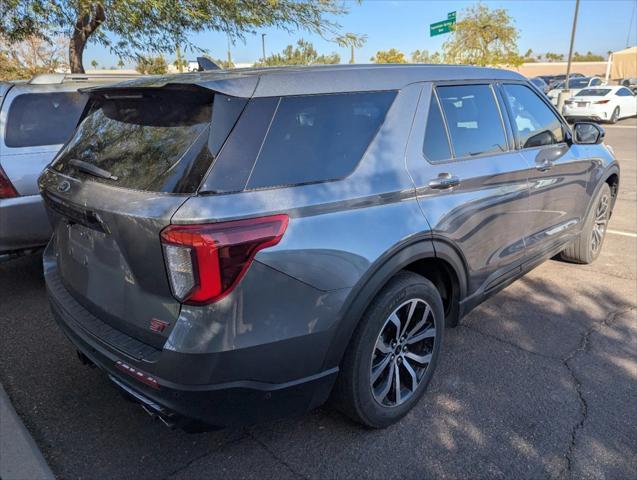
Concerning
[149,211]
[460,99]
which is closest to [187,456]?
[149,211]

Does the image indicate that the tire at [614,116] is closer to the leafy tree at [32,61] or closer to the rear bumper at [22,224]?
the leafy tree at [32,61]

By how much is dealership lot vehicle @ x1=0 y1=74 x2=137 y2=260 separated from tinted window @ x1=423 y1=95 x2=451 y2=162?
3.00 meters

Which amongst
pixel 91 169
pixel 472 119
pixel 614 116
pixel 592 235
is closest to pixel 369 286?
pixel 91 169

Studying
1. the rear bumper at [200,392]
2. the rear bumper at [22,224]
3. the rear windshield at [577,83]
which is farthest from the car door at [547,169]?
the rear windshield at [577,83]

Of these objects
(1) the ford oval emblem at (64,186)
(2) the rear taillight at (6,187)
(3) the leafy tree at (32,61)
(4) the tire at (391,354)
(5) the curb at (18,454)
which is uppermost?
(3) the leafy tree at (32,61)

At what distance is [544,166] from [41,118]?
4.31 meters

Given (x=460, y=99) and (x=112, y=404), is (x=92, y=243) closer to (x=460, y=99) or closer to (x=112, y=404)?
(x=112, y=404)

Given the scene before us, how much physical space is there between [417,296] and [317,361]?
75 centimetres

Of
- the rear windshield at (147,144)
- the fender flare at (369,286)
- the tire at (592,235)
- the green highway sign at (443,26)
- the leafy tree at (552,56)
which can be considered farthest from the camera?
the leafy tree at (552,56)

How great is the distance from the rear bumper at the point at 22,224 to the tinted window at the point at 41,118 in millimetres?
521

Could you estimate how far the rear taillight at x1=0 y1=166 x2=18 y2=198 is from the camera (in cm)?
394

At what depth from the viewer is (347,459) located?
95.0 inches

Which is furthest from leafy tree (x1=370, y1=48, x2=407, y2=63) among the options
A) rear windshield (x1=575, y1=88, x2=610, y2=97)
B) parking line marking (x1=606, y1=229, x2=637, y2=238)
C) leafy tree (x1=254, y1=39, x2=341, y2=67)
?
parking line marking (x1=606, y1=229, x2=637, y2=238)

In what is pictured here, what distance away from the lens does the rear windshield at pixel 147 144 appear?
1971 mm
